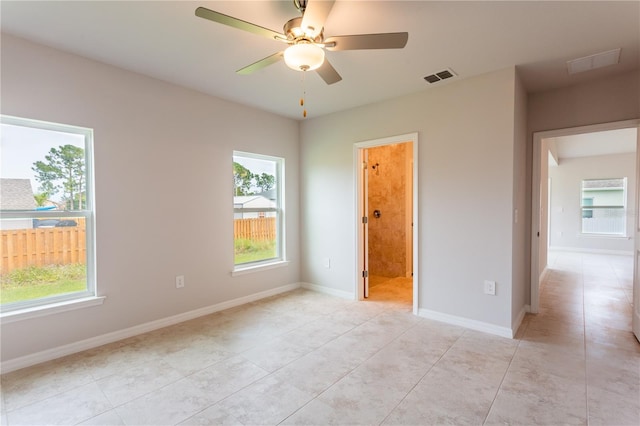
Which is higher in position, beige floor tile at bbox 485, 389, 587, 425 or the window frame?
the window frame

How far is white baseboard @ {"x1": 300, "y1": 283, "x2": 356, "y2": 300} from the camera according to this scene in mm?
4105

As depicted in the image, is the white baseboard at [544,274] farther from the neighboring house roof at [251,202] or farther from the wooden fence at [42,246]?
the wooden fence at [42,246]

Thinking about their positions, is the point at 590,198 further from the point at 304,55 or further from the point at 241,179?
the point at 304,55

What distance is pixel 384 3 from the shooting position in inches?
75.9

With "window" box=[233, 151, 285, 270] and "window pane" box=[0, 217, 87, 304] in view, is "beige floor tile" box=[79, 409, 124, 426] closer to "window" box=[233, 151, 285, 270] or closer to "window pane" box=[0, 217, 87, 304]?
"window pane" box=[0, 217, 87, 304]

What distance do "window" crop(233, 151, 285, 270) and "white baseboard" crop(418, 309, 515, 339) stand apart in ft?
7.07

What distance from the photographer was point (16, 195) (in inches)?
94.7

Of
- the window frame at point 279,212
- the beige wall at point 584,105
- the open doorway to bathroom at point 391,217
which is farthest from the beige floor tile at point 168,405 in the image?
the beige wall at point 584,105

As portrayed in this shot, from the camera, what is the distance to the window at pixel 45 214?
238cm

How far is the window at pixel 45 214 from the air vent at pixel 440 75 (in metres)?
3.25

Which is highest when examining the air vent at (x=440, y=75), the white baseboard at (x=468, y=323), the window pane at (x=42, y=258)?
the air vent at (x=440, y=75)

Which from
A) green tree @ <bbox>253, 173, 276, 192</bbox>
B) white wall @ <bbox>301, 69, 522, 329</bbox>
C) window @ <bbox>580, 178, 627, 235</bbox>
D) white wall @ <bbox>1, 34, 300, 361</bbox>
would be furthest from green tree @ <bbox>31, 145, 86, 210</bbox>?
window @ <bbox>580, 178, 627, 235</bbox>

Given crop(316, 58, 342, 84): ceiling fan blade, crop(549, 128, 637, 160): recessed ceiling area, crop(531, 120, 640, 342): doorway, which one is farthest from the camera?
crop(531, 120, 640, 342): doorway

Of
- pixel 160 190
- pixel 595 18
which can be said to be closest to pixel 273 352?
pixel 160 190
